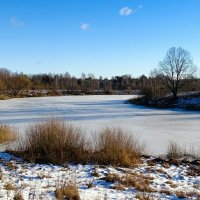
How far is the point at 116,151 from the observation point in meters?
9.17

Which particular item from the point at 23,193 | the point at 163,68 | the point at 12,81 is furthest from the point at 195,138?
the point at 12,81

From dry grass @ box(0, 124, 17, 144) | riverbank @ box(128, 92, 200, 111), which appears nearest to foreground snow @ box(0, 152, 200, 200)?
dry grass @ box(0, 124, 17, 144)

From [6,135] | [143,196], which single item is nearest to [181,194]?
[143,196]

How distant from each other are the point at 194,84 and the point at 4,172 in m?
41.1

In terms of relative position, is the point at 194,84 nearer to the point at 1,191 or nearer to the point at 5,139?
the point at 5,139

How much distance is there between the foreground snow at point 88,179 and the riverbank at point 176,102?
2576cm

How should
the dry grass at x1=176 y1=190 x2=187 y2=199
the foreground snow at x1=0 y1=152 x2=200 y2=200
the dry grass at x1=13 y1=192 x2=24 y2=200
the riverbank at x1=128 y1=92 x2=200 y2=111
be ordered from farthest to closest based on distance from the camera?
the riverbank at x1=128 y1=92 x2=200 y2=111 < the dry grass at x1=176 y1=190 x2=187 y2=199 < the foreground snow at x1=0 y1=152 x2=200 y2=200 < the dry grass at x1=13 y1=192 x2=24 y2=200

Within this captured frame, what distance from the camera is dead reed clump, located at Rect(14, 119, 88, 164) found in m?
8.93

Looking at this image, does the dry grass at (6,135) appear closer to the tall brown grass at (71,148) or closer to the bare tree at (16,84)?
the tall brown grass at (71,148)

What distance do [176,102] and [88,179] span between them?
31342mm

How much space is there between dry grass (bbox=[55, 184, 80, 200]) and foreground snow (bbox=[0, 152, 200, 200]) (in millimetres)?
109

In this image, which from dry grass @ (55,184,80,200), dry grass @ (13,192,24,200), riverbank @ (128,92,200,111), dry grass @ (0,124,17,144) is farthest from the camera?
riverbank @ (128,92,200,111)

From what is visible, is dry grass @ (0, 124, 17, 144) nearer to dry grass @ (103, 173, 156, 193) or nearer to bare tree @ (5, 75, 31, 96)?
dry grass @ (103, 173, 156, 193)

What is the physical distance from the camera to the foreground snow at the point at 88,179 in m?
5.91
